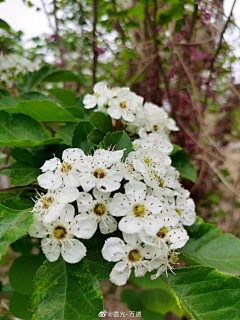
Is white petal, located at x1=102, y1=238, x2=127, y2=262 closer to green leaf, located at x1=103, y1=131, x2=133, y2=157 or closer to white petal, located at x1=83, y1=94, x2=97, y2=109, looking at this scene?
green leaf, located at x1=103, y1=131, x2=133, y2=157

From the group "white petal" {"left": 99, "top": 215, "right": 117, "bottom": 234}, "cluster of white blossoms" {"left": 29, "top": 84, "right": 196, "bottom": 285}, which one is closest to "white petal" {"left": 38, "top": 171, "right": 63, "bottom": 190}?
"cluster of white blossoms" {"left": 29, "top": 84, "right": 196, "bottom": 285}

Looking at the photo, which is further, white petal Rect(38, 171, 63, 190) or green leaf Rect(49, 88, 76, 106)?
green leaf Rect(49, 88, 76, 106)

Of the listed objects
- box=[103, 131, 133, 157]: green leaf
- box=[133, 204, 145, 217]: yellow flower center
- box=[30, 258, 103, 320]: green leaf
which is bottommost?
box=[30, 258, 103, 320]: green leaf

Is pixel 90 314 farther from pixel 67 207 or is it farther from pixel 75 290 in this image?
pixel 67 207

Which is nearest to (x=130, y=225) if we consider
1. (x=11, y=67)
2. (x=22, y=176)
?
(x=22, y=176)

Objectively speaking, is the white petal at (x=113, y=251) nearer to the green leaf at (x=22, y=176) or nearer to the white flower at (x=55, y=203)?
the white flower at (x=55, y=203)
